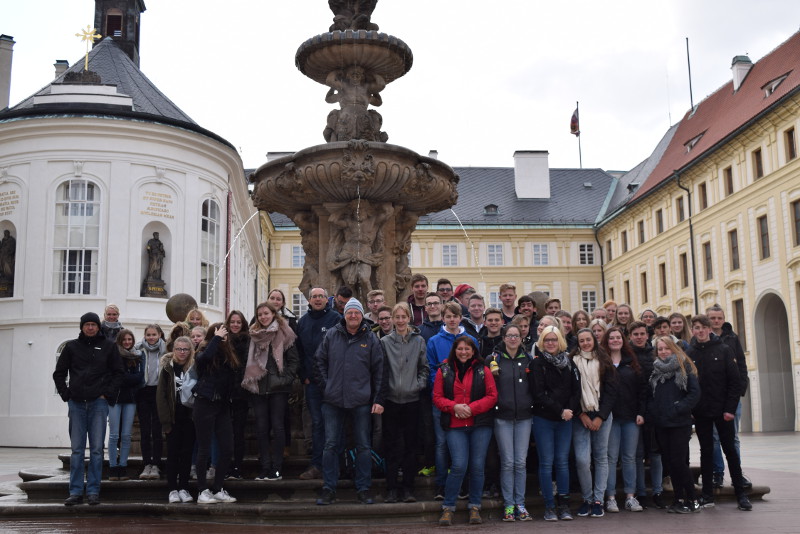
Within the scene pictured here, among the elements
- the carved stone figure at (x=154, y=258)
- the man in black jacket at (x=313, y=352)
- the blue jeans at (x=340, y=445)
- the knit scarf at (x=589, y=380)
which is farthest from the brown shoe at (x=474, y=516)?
the carved stone figure at (x=154, y=258)

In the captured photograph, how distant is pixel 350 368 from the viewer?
24.4 ft

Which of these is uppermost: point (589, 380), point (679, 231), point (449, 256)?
point (449, 256)

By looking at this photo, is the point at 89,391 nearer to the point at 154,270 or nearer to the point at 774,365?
the point at 154,270

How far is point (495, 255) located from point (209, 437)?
50.7m

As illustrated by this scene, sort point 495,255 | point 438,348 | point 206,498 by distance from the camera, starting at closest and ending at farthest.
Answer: point 206,498 → point 438,348 → point 495,255

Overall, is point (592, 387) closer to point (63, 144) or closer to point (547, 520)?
point (547, 520)

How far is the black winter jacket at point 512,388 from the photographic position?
7.43 m

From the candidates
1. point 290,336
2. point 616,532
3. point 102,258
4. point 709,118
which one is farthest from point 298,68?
point 709,118

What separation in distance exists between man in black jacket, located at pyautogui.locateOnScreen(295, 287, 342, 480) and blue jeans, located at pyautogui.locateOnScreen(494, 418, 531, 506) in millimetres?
1710

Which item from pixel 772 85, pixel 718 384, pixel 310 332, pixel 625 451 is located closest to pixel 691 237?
pixel 772 85

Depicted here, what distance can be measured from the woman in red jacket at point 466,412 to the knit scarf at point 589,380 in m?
0.90

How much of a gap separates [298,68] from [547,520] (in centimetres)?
700

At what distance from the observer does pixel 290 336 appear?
801 cm

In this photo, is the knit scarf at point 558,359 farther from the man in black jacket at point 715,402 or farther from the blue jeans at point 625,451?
the man in black jacket at point 715,402
